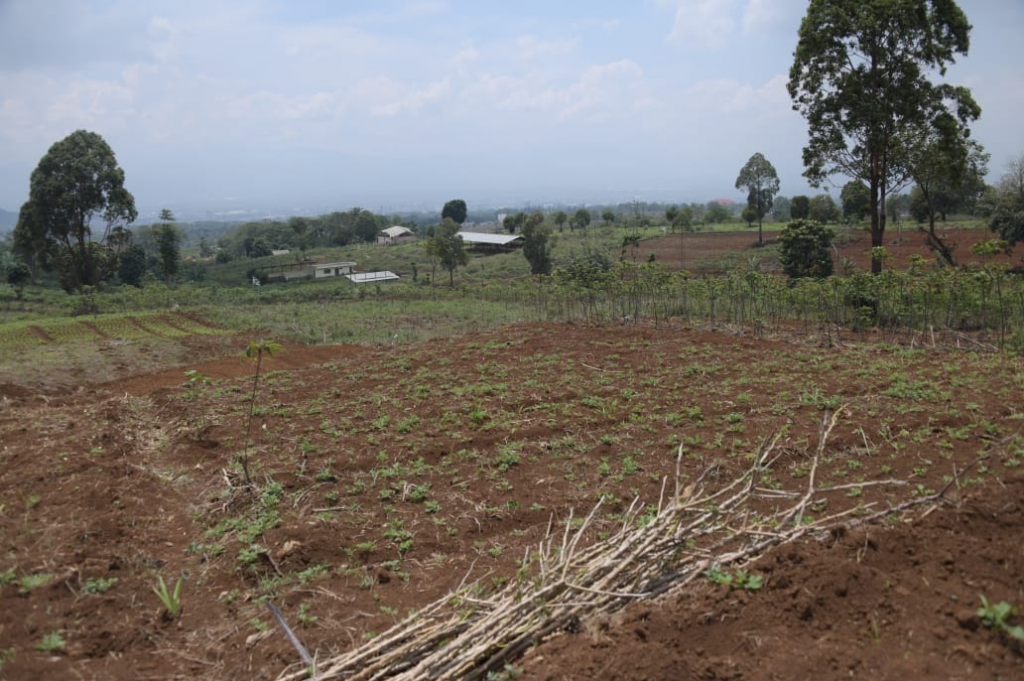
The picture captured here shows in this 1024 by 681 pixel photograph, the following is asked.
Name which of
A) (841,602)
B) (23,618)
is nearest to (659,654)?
(841,602)

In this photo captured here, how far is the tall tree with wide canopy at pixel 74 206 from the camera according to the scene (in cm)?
2741

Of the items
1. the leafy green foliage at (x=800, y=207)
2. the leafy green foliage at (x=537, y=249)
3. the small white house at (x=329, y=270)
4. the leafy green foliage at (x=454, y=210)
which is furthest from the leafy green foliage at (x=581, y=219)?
the leafy green foliage at (x=537, y=249)

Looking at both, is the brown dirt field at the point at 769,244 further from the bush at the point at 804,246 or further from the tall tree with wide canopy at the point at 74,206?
the tall tree with wide canopy at the point at 74,206

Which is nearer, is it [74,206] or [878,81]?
[878,81]

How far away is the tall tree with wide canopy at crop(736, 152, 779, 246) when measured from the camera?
40656 millimetres

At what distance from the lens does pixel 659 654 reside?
2840 millimetres

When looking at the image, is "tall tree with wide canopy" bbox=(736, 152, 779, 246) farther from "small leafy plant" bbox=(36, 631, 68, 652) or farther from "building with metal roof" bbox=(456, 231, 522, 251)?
"small leafy plant" bbox=(36, 631, 68, 652)

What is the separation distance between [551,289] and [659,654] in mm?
17253

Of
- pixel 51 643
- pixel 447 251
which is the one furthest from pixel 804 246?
pixel 51 643

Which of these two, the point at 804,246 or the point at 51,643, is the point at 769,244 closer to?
the point at 804,246

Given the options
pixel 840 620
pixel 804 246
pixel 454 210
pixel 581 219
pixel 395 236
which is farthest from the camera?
pixel 454 210

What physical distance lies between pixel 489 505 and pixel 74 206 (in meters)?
31.1

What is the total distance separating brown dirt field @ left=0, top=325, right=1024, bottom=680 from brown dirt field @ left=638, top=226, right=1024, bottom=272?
68.1ft

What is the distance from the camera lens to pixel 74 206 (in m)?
28.1
